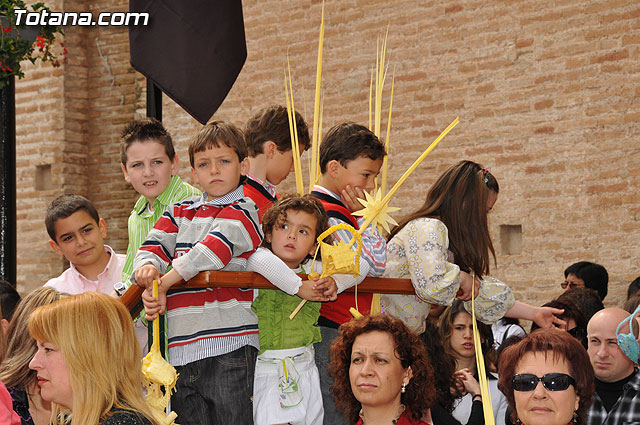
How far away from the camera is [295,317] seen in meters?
3.98

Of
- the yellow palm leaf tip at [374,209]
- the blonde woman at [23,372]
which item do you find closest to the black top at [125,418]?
the blonde woman at [23,372]

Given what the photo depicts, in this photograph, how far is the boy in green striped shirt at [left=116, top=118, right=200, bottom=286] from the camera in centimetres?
449

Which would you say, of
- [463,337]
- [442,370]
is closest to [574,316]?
[463,337]

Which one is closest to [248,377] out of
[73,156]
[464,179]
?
[464,179]

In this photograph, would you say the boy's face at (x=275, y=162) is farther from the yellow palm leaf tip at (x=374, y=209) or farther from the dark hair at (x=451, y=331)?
the dark hair at (x=451, y=331)

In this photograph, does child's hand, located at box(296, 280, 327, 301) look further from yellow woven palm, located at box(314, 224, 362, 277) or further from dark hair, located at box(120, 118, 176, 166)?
dark hair, located at box(120, 118, 176, 166)

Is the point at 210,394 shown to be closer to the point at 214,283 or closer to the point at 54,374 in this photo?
the point at 214,283

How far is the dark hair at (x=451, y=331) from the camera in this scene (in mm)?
4957

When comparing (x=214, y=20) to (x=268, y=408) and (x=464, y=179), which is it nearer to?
(x=464, y=179)

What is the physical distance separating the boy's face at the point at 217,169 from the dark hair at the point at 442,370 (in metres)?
1.14

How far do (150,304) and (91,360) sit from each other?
74 centimetres

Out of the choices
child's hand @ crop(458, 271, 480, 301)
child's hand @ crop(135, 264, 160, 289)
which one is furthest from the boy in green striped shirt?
child's hand @ crop(458, 271, 480, 301)

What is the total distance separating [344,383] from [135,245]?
1233mm

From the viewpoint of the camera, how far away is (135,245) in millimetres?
4488
